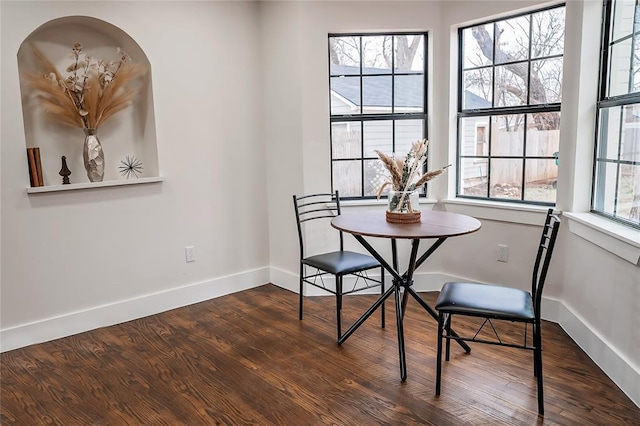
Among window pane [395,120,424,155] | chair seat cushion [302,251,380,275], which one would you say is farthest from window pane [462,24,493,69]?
chair seat cushion [302,251,380,275]

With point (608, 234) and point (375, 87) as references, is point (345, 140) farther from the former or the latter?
point (608, 234)

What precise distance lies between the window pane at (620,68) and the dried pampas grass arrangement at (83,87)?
301cm

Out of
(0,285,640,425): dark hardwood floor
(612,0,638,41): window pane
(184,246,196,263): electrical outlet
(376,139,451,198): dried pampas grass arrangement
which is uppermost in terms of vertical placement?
(612,0,638,41): window pane

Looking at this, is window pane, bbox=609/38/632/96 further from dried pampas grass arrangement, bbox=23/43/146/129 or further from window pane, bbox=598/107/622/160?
dried pampas grass arrangement, bbox=23/43/146/129

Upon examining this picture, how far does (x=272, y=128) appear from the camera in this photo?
4090mm

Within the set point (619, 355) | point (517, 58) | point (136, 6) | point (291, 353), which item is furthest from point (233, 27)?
point (619, 355)

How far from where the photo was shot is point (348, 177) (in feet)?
13.1

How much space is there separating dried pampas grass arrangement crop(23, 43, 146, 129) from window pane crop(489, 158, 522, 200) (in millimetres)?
2642

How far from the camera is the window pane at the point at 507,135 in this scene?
3459mm

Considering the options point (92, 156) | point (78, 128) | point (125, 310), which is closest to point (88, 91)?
point (78, 128)

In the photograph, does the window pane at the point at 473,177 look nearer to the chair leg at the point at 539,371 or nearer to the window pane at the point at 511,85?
the window pane at the point at 511,85

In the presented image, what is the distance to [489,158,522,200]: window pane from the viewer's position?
3.50 meters

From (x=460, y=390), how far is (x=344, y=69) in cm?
252

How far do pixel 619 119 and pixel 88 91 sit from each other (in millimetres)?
3249
